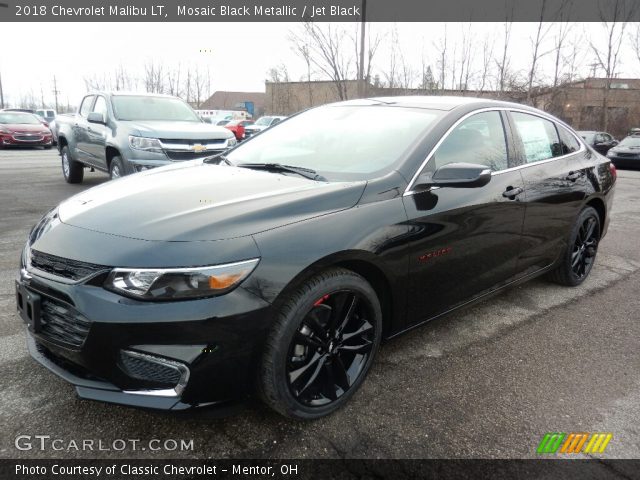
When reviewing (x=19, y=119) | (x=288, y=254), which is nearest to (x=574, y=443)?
(x=288, y=254)

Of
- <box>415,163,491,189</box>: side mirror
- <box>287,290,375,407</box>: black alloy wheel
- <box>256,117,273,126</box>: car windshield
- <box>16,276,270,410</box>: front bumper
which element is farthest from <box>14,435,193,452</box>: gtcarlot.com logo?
<box>256,117,273,126</box>: car windshield

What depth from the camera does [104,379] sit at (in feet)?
6.70

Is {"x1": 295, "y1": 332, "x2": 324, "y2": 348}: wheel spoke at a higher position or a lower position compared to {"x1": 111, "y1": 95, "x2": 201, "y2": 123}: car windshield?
lower

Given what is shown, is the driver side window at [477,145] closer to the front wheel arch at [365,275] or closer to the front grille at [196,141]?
the front wheel arch at [365,275]

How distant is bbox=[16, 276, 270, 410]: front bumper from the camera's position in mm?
1948

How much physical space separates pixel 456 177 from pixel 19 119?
21662mm

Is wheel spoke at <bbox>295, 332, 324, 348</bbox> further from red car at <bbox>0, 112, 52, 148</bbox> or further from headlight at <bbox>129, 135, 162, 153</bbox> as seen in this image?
red car at <bbox>0, 112, 52, 148</bbox>

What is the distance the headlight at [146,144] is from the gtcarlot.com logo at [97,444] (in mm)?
5521

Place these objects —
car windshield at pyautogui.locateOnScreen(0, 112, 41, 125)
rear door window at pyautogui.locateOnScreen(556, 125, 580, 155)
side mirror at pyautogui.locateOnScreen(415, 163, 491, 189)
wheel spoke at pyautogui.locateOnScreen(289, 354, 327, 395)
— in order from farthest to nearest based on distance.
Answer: car windshield at pyautogui.locateOnScreen(0, 112, 41, 125) < rear door window at pyautogui.locateOnScreen(556, 125, 580, 155) < side mirror at pyautogui.locateOnScreen(415, 163, 491, 189) < wheel spoke at pyautogui.locateOnScreen(289, 354, 327, 395)

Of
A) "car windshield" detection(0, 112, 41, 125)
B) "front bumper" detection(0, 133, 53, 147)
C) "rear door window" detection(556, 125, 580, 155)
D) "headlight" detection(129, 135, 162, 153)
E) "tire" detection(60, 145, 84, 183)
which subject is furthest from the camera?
"car windshield" detection(0, 112, 41, 125)

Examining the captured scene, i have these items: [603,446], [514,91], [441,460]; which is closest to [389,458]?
[441,460]

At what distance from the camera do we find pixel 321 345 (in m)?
2.38

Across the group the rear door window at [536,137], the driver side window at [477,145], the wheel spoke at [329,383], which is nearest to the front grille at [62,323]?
the wheel spoke at [329,383]

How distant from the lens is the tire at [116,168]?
291 inches
